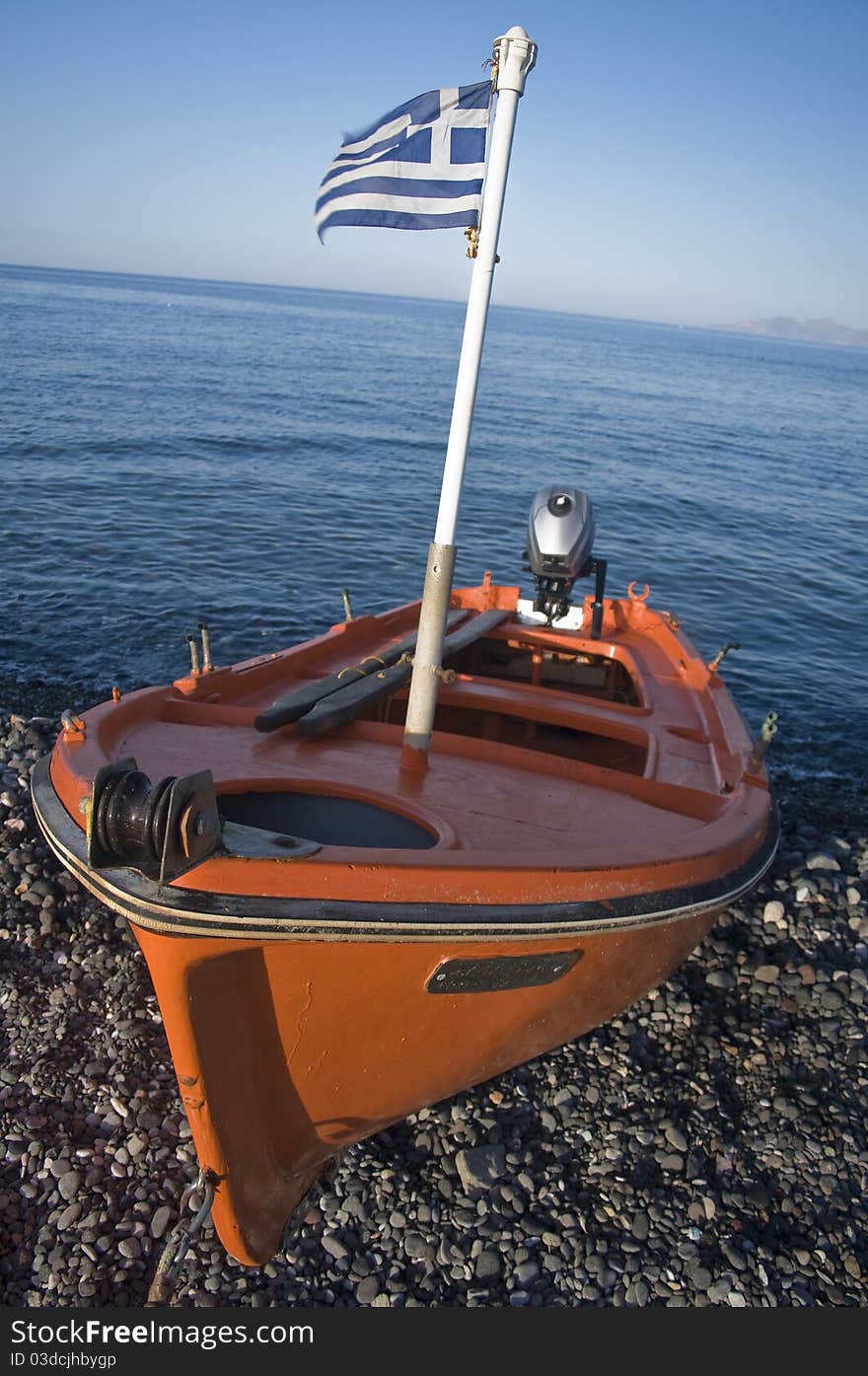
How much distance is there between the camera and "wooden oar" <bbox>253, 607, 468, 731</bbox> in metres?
5.43

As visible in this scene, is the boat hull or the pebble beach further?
the pebble beach

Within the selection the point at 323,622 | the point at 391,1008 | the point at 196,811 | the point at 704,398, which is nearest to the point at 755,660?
the point at 323,622

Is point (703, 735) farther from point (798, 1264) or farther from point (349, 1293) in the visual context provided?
point (349, 1293)

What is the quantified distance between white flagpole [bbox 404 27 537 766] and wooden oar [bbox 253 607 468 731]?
3.22 ft

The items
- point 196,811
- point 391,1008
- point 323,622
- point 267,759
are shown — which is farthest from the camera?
point 323,622

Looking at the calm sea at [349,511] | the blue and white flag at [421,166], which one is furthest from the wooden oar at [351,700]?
the calm sea at [349,511]

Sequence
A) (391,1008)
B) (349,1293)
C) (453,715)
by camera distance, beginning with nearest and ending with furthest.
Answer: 1. (391,1008)
2. (349,1293)
3. (453,715)

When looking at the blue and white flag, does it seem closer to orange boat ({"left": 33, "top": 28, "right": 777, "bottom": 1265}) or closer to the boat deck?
orange boat ({"left": 33, "top": 28, "right": 777, "bottom": 1265})

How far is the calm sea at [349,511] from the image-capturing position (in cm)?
1336

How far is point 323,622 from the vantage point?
14.4 metres

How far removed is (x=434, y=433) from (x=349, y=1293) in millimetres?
31206

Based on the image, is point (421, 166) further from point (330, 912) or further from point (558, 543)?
point (558, 543)

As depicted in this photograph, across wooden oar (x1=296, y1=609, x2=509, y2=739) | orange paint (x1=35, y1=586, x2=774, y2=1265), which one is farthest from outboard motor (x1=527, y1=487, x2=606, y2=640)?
orange paint (x1=35, y1=586, x2=774, y2=1265)

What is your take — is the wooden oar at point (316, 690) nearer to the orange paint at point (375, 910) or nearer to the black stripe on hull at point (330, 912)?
the orange paint at point (375, 910)
